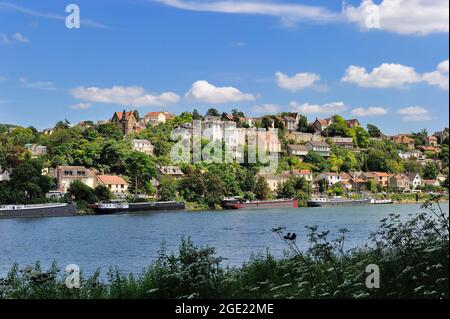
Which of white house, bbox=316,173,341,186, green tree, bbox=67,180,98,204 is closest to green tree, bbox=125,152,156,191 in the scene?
green tree, bbox=67,180,98,204

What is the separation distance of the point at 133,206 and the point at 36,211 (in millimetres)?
7109

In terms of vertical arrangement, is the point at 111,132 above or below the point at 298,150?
above

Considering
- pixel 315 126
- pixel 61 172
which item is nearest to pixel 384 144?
pixel 315 126

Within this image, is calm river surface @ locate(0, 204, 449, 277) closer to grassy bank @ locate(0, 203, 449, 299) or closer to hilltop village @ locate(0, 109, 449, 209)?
grassy bank @ locate(0, 203, 449, 299)

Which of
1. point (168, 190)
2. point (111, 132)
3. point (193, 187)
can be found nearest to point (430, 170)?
point (193, 187)

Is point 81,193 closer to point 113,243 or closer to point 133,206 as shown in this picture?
point 133,206

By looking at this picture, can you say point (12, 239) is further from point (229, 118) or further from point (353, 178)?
point (353, 178)

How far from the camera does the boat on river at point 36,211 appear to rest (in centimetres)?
3675

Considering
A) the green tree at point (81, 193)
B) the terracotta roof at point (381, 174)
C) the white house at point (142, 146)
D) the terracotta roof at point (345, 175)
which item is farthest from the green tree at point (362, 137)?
the green tree at point (81, 193)

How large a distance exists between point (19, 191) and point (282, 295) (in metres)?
39.1

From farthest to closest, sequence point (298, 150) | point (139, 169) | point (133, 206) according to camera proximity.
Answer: point (139, 169) < point (298, 150) < point (133, 206)

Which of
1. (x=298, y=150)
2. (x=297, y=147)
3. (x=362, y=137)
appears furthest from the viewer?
(x=298, y=150)

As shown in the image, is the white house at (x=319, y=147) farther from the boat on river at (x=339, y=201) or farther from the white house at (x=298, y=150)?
the boat on river at (x=339, y=201)

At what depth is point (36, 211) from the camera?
3759 cm
